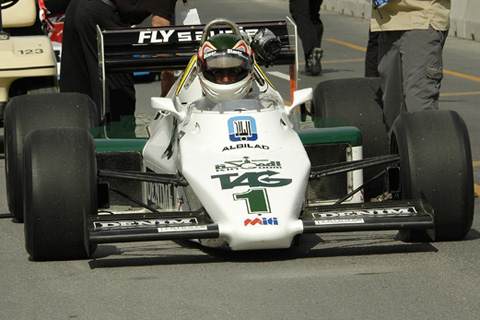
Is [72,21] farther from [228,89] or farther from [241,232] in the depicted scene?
[241,232]

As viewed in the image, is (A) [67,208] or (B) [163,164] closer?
(A) [67,208]

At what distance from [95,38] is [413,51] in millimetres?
3230

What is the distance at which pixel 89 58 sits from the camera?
34.3 feet

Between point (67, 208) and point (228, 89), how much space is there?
4.63ft

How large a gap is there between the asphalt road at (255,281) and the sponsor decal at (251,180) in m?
0.45

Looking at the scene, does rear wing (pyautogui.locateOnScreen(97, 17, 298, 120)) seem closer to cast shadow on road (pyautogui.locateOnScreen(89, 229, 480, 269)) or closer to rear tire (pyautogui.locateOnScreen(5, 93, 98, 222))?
rear tire (pyautogui.locateOnScreen(5, 93, 98, 222))

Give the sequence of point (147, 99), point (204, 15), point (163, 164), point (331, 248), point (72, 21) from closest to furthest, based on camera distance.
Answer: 1. point (331, 248)
2. point (163, 164)
3. point (72, 21)
4. point (147, 99)
5. point (204, 15)

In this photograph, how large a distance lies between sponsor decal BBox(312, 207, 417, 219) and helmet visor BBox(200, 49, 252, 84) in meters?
1.30

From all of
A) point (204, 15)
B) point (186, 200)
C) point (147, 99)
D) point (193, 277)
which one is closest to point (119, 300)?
point (193, 277)

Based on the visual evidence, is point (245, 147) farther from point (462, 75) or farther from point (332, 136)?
point (462, 75)

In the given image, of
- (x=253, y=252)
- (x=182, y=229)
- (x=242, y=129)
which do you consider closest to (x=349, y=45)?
(x=242, y=129)

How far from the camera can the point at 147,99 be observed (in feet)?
49.9

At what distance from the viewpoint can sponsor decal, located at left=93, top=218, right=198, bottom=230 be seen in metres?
6.46

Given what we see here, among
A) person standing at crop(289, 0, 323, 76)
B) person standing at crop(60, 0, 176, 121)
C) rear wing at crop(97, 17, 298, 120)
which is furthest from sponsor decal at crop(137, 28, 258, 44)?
person standing at crop(289, 0, 323, 76)
